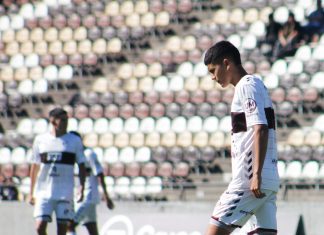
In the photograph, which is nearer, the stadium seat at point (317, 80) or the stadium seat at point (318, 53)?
the stadium seat at point (317, 80)

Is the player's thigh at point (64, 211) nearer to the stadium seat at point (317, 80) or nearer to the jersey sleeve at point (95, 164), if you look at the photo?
the jersey sleeve at point (95, 164)


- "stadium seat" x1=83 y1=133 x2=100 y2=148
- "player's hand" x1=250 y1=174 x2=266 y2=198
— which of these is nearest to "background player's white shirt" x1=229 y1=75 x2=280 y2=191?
"player's hand" x1=250 y1=174 x2=266 y2=198

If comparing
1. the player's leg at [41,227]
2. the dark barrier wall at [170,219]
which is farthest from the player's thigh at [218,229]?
the dark barrier wall at [170,219]

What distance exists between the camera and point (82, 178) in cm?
1210

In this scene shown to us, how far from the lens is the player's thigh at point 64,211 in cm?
1185

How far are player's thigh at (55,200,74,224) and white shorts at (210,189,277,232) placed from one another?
205 inches

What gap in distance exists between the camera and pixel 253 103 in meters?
6.79

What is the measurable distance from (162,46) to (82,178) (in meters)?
Answer: 11.1

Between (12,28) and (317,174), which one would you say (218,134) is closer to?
(317,174)

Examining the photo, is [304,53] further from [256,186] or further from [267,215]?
[256,186]

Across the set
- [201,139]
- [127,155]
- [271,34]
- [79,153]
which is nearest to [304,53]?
[271,34]

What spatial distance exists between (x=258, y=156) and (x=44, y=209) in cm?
567

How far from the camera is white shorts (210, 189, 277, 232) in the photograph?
686cm

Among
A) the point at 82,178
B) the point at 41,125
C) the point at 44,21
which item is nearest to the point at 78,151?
the point at 82,178
